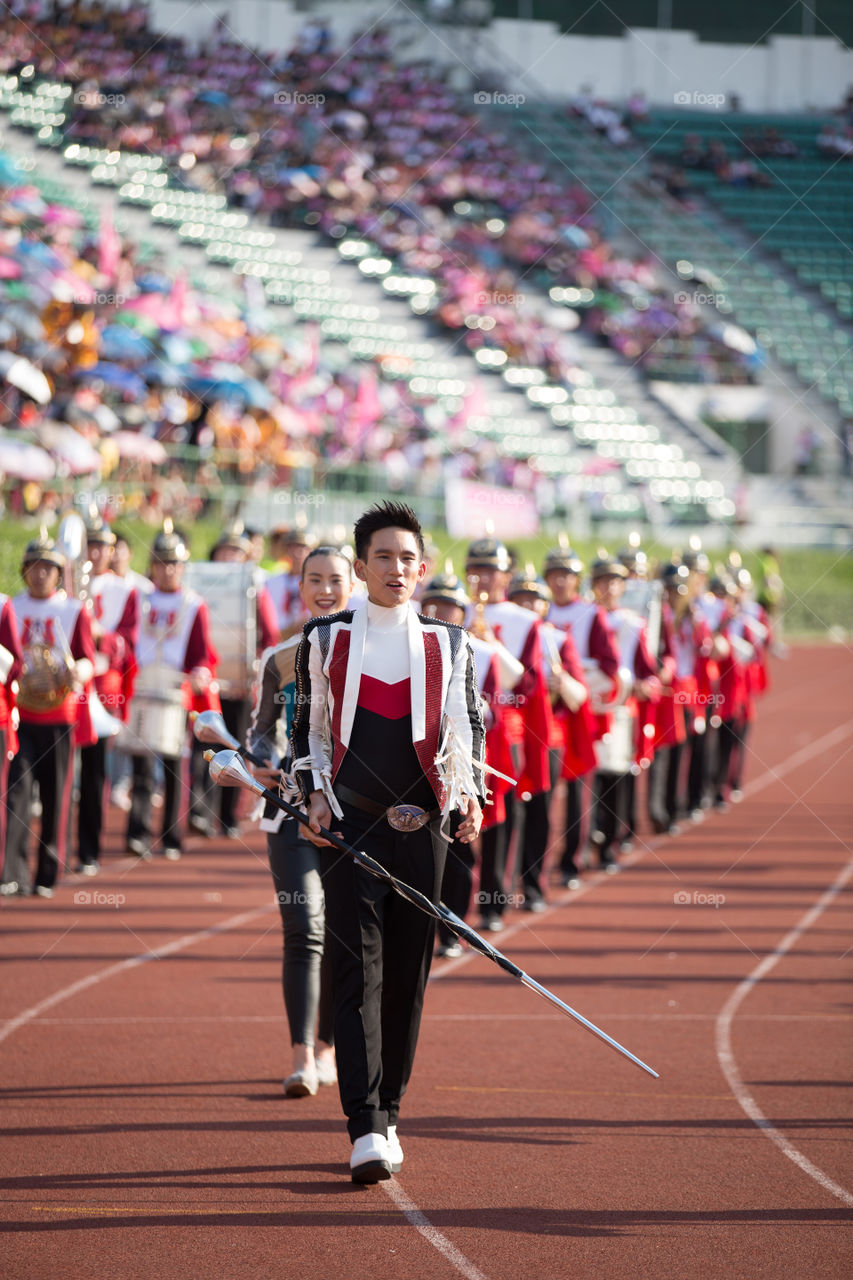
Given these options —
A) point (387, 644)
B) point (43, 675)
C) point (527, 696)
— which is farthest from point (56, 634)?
point (387, 644)

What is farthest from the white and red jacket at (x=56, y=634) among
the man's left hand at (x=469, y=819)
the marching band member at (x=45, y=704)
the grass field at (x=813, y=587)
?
the grass field at (x=813, y=587)

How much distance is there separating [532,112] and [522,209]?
20.7 feet

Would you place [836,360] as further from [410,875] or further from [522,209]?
[410,875]

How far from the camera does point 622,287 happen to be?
37.5m

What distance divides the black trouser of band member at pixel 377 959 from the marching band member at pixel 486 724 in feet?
9.07

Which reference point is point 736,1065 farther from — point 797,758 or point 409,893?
point 797,758

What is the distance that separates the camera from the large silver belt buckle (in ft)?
16.2

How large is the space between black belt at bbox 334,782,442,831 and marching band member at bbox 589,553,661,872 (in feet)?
21.2

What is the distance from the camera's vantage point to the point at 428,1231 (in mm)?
4523

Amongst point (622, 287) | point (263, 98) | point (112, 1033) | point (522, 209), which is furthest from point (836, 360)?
point (112, 1033)

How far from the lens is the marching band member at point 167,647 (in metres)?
10.6

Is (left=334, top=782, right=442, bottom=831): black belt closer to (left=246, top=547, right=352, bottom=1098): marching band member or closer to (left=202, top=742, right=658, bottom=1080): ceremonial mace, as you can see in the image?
(left=202, top=742, right=658, bottom=1080): ceremonial mace

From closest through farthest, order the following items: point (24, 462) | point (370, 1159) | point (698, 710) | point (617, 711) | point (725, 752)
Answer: point (370, 1159)
point (617, 711)
point (698, 710)
point (24, 462)
point (725, 752)

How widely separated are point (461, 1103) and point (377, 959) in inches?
44.6
